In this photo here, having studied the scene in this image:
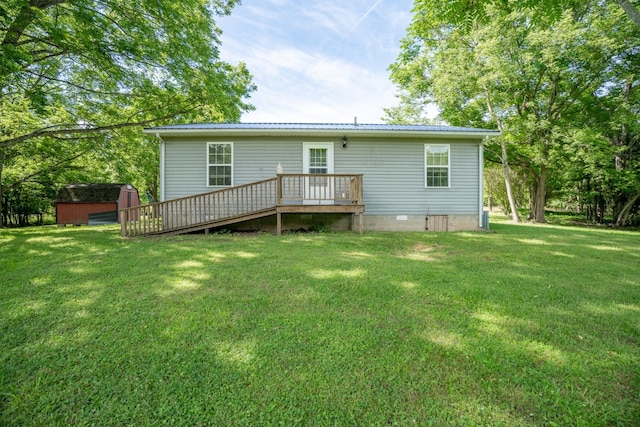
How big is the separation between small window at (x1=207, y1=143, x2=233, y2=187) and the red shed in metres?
8.85

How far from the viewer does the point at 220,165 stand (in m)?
8.77

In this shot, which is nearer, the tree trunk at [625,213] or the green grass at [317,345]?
the green grass at [317,345]

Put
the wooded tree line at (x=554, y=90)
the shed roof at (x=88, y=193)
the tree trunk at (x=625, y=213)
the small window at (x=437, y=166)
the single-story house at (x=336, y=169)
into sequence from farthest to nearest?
the shed roof at (x=88, y=193) → the tree trunk at (x=625, y=213) → the wooded tree line at (x=554, y=90) → the small window at (x=437, y=166) → the single-story house at (x=336, y=169)

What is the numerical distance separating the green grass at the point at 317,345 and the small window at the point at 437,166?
5080 millimetres

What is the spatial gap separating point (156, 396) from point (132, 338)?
85 centimetres

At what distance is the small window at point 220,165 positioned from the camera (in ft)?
28.7

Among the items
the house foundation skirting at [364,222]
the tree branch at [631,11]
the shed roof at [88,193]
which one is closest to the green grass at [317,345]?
the tree branch at [631,11]

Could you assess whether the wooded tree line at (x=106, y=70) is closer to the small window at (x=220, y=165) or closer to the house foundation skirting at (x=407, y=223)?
the small window at (x=220, y=165)

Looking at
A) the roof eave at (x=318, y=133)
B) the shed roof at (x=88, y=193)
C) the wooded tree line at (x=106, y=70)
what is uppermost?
the wooded tree line at (x=106, y=70)

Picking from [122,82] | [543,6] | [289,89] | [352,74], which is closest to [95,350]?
[543,6]

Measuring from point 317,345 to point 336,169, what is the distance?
7216mm

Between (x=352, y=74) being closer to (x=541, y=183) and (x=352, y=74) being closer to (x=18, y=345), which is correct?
(x=541, y=183)

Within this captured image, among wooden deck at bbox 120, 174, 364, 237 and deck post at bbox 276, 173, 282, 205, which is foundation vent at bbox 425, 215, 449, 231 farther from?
deck post at bbox 276, 173, 282, 205

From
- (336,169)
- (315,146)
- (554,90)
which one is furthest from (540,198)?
(315,146)
